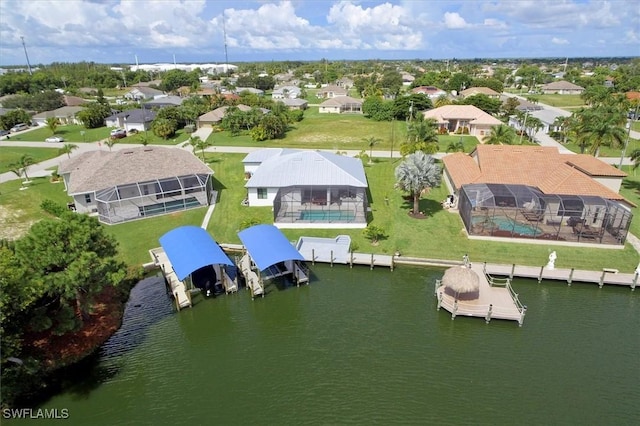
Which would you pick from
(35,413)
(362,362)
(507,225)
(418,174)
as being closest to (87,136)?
(418,174)

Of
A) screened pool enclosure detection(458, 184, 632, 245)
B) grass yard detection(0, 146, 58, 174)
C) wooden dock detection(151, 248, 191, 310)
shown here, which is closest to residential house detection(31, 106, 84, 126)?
grass yard detection(0, 146, 58, 174)

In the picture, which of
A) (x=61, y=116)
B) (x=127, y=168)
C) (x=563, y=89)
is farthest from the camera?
(x=563, y=89)

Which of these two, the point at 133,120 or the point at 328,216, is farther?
the point at 133,120

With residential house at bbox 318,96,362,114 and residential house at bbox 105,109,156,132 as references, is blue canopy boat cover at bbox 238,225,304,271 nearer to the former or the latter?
residential house at bbox 105,109,156,132

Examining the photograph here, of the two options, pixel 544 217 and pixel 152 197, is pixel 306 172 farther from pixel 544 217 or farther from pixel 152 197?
pixel 544 217

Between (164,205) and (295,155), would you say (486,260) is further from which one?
(164,205)

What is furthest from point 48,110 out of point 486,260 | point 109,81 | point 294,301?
point 486,260
